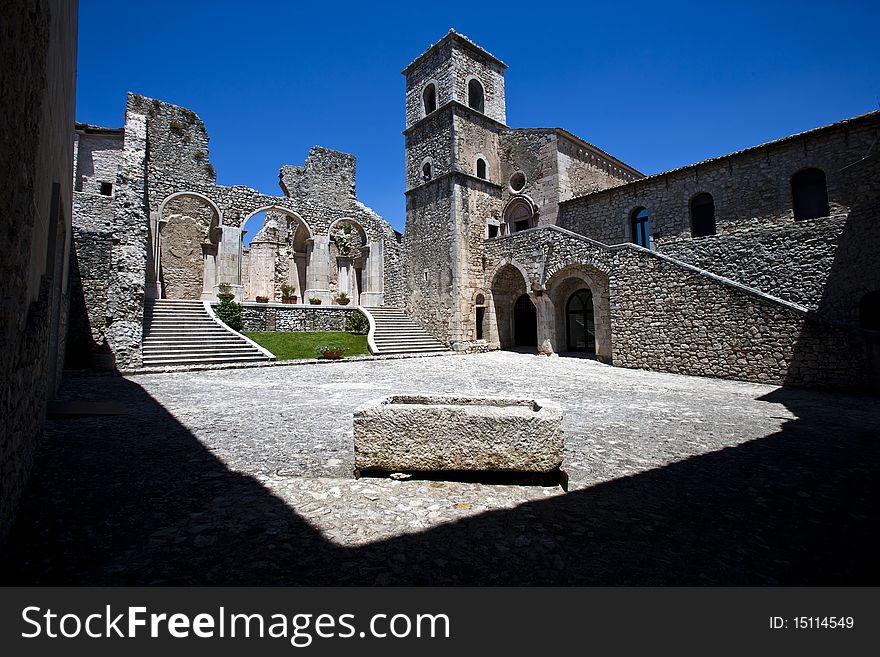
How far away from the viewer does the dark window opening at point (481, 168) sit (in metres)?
22.5

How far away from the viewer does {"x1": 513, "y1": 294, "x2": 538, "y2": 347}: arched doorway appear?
22.5 m

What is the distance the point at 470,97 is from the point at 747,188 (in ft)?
48.9

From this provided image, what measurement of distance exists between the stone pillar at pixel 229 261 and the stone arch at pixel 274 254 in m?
2.88

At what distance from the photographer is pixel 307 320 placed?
2094 centimetres

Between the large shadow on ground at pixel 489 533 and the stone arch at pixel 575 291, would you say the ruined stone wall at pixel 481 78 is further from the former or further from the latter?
the large shadow on ground at pixel 489 533

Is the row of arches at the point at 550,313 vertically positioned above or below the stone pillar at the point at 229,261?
below

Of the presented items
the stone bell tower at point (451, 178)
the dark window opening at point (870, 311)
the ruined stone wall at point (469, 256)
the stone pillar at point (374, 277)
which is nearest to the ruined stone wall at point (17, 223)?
the ruined stone wall at point (469, 256)

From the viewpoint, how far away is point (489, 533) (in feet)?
9.28

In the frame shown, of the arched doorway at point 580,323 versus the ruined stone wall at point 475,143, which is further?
the ruined stone wall at point 475,143

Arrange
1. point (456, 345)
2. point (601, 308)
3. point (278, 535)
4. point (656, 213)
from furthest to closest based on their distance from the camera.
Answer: point (456, 345) < point (656, 213) < point (601, 308) < point (278, 535)

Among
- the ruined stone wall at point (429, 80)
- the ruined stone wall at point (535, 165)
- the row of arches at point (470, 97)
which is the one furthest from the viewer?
the row of arches at point (470, 97)
